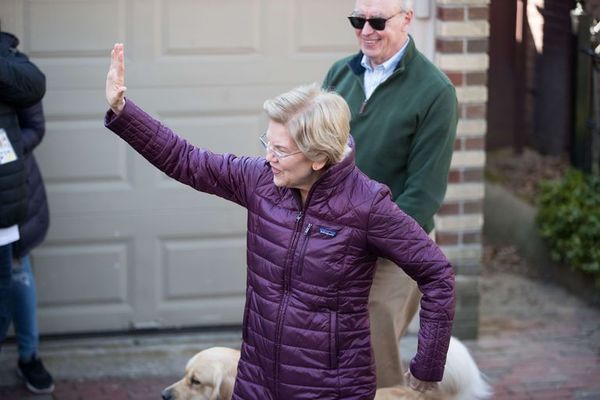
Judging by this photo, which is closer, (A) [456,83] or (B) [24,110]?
(B) [24,110]

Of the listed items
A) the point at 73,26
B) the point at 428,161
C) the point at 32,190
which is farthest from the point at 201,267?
the point at 428,161

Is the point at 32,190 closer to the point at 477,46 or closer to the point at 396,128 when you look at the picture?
the point at 396,128

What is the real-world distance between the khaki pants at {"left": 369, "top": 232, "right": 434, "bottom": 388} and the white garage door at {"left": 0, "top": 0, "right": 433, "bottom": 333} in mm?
2030

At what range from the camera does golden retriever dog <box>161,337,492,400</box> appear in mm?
4793

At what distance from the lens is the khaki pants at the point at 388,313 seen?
500 centimetres

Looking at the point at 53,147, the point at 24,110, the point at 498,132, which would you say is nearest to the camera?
the point at 24,110

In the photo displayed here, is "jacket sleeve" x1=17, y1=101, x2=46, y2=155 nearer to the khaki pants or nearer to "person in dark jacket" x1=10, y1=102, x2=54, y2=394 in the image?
"person in dark jacket" x1=10, y1=102, x2=54, y2=394

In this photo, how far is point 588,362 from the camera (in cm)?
697

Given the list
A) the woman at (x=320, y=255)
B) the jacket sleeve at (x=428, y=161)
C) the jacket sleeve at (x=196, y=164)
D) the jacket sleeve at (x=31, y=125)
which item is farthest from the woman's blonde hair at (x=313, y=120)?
the jacket sleeve at (x=31, y=125)

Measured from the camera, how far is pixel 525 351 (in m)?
7.13

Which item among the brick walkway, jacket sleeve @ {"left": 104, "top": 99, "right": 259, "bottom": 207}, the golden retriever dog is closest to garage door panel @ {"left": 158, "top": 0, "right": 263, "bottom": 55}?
the brick walkway

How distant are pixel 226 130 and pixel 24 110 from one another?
1.30 meters

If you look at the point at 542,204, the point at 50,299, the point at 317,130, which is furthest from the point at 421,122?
the point at 542,204

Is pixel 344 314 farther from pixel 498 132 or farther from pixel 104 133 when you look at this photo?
pixel 498 132
